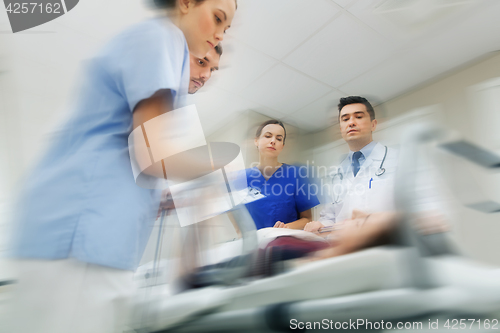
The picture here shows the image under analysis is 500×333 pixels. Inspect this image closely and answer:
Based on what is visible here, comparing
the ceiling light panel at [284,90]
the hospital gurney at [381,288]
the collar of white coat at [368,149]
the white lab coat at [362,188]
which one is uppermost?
the ceiling light panel at [284,90]

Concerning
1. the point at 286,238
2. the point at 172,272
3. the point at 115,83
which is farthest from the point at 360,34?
the point at 172,272

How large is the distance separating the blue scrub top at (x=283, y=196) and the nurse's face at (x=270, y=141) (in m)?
0.09

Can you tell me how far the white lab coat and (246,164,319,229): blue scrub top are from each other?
12.2 inches

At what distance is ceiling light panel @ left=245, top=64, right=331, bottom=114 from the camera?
1.47 m

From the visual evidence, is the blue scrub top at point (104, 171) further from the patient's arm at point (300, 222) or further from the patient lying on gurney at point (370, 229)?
the patient's arm at point (300, 222)

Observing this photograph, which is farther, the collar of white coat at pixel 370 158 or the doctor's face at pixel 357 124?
the doctor's face at pixel 357 124

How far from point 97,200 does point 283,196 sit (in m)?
0.87

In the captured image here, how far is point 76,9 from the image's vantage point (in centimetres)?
134

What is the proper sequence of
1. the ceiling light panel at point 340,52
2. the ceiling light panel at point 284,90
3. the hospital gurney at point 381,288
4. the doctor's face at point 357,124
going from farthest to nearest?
the ceiling light panel at point 284,90 < the ceiling light panel at point 340,52 < the doctor's face at point 357,124 < the hospital gurney at point 381,288

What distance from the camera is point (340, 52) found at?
4.70ft

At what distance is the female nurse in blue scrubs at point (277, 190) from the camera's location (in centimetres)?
108

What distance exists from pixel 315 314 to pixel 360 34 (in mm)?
1480

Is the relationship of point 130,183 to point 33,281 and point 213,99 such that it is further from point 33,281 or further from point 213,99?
point 213,99

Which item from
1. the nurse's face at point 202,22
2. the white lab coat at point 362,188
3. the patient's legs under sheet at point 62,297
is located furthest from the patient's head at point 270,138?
the patient's legs under sheet at point 62,297
